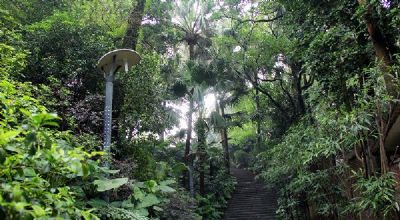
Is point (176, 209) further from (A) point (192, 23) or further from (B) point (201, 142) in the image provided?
(A) point (192, 23)

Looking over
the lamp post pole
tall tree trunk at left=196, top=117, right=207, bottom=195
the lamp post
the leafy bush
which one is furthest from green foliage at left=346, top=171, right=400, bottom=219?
tall tree trunk at left=196, top=117, right=207, bottom=195

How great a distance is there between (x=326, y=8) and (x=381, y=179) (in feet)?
12.2

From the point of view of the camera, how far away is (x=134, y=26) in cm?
810

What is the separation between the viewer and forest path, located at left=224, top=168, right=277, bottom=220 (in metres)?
13.3

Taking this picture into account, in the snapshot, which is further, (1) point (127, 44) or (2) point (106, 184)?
(1) point (127, 44)

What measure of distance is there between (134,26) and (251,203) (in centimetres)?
1003

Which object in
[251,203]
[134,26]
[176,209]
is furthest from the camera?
[251,203]

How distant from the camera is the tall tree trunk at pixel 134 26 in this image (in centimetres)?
786

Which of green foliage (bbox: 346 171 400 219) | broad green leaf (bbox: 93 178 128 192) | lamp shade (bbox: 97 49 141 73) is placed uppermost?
lamp shade (bbox: 97 49 141 73)

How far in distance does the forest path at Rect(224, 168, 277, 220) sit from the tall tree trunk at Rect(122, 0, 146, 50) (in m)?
8.73

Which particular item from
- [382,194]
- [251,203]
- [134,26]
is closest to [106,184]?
[382,194]

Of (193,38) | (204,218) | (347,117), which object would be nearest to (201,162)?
(204,218)

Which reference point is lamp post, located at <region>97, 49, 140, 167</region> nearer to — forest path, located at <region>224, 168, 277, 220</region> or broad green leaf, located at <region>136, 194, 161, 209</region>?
broad green leaf, located at <region>136, 194, 161, 209</region>

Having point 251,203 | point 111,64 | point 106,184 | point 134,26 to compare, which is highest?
point 134,26
